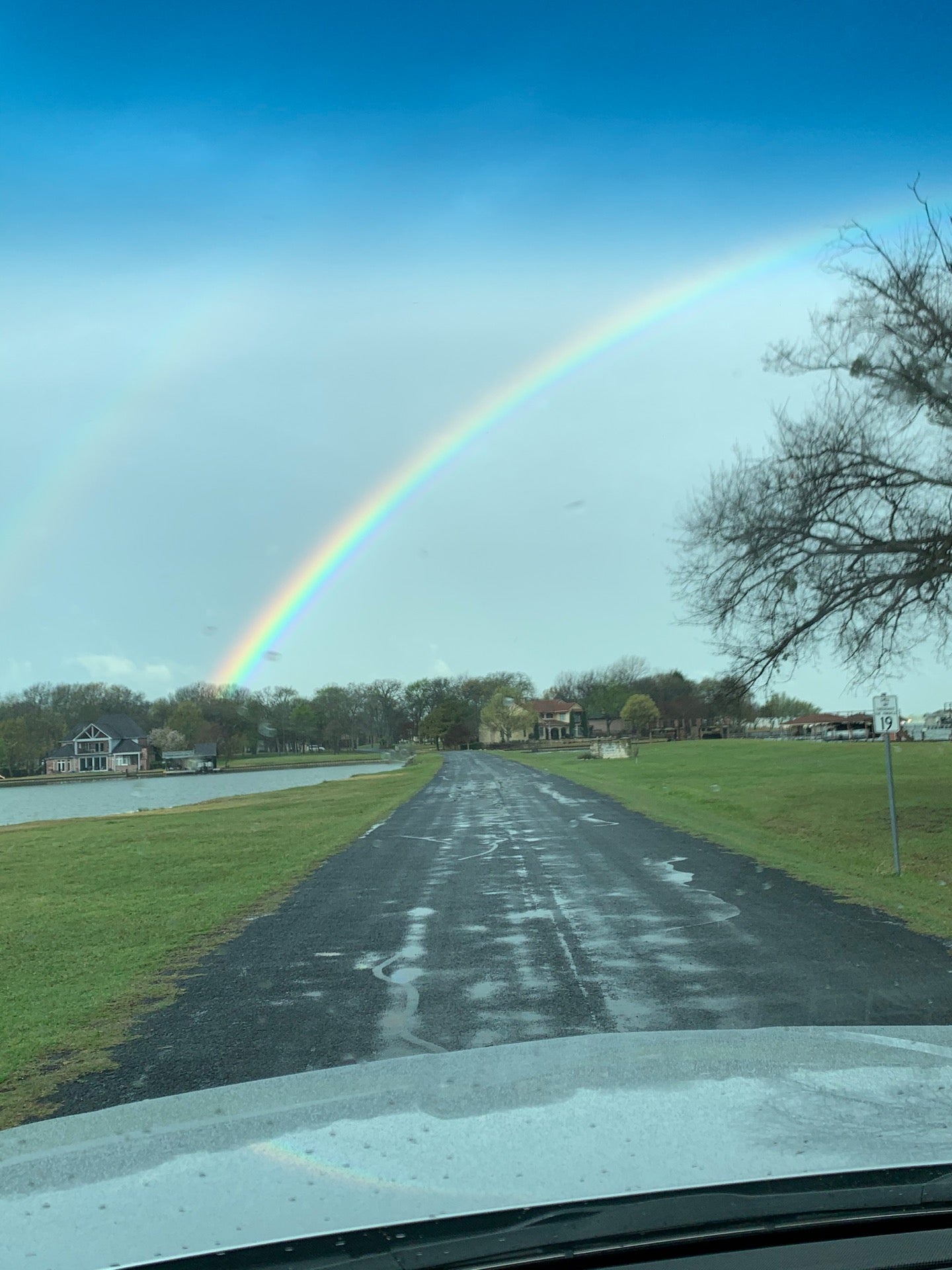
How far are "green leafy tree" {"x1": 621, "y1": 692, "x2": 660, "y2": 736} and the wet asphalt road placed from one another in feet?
362

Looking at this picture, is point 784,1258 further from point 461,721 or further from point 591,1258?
point 461,721

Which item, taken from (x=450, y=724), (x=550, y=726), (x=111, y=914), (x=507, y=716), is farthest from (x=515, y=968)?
(x=550, y=726)

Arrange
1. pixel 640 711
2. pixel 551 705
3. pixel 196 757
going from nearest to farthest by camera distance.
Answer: pixel 196 757
pixel 640 711
pixel 551 705

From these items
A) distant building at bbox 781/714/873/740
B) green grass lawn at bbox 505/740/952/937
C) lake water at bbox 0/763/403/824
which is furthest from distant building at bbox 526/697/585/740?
green grass lawn at bbox 505/740/952/937

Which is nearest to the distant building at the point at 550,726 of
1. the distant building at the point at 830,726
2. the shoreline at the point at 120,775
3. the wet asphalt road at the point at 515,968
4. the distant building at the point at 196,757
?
the distant building at the point at 830,726

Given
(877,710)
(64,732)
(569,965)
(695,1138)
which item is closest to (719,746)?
(64,732)

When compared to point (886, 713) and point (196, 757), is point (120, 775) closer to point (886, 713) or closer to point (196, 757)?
point (196, 757)

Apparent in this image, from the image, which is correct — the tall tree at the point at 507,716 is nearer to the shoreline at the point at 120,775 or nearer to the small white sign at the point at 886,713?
the shoreline at the point at 120,775

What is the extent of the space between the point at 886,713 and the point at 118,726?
3871 inches

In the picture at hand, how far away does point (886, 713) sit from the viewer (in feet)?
47.3

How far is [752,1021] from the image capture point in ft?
20.9

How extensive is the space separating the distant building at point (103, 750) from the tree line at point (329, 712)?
4.82ft

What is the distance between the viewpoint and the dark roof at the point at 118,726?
102 m

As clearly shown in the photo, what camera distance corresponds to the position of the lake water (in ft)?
163
